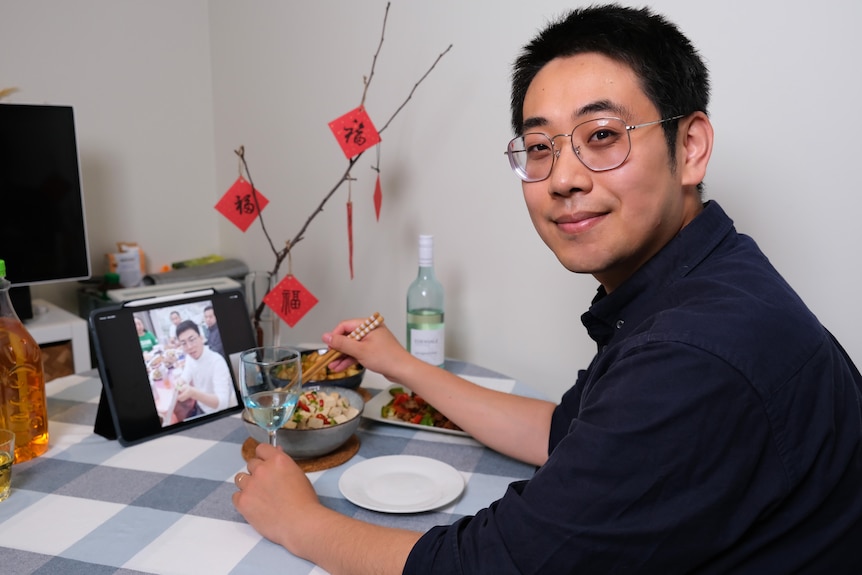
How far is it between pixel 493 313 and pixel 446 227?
285 millimetres

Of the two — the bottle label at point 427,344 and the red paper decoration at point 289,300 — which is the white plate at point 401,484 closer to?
the bottle label at point 427,344

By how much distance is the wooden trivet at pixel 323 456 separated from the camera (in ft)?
3.58

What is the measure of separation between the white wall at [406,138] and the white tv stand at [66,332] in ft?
1.43

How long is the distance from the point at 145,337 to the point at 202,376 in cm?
13

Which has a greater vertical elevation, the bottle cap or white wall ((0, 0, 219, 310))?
white wall ((0, 0, 219, 310))

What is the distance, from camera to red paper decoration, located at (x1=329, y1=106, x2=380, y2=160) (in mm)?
1653

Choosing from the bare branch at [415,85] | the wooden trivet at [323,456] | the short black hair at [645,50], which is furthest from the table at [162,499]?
the bare branch at [415,85]

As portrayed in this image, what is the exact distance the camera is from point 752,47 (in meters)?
1.35

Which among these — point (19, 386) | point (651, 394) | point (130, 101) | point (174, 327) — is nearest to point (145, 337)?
point (174, 327)

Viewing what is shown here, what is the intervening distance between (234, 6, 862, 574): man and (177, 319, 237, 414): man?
0.30m

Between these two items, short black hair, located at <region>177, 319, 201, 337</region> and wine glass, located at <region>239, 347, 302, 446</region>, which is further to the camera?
short black hair, located at <region>177, 319, 201, 337</region>

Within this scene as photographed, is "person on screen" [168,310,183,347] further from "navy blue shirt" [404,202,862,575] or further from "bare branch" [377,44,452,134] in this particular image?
"bare branch" [377,44,452,134]

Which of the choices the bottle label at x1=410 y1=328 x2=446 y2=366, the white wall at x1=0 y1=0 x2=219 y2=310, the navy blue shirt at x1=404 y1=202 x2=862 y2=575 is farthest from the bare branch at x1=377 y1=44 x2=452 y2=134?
the navy blue shirt at x1=404 y1=202 x2=862 y2=575

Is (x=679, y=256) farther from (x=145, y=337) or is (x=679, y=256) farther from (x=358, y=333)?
(x=145, y=337)
